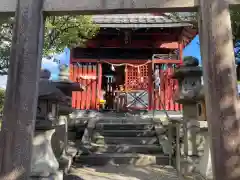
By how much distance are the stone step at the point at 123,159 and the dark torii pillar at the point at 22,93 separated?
121 inches

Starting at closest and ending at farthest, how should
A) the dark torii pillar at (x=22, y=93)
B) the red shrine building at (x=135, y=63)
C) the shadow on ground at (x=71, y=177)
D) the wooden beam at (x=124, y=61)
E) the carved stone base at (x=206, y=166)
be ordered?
the dark torii pillar at (x=22, y=93), the carved stone base at (x=206, y=166), the shadow on ground at (x=71, y=177), the red shrine building at (x=135, y=63), the wooden beam at (x=124, y=61)

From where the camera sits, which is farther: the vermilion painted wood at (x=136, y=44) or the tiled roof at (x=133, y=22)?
the vermilion painted wood at (x=136, y=44)

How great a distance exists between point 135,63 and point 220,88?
886 cm

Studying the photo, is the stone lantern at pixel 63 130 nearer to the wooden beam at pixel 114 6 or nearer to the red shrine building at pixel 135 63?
the wooden beam at pixel 114 6

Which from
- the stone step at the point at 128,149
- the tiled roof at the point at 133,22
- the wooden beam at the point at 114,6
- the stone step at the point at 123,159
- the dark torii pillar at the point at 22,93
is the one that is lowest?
the stone step at the point at 123,159

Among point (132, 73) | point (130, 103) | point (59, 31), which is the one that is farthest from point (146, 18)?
point (59, 31)

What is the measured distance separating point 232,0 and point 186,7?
0.49 metres

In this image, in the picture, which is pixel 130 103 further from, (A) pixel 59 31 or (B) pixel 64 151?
(B) pixel 64 151

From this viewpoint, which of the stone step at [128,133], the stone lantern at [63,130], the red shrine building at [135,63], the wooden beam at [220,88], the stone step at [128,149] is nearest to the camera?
the wooden beam at [220,88]

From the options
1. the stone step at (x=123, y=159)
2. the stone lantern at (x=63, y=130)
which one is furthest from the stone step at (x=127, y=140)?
the stone lantern at (x=63, y=130)

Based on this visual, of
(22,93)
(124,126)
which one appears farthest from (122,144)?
(22,93)

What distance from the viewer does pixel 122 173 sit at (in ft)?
15.2

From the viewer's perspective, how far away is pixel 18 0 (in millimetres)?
2686

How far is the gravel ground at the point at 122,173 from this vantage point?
4.32m
